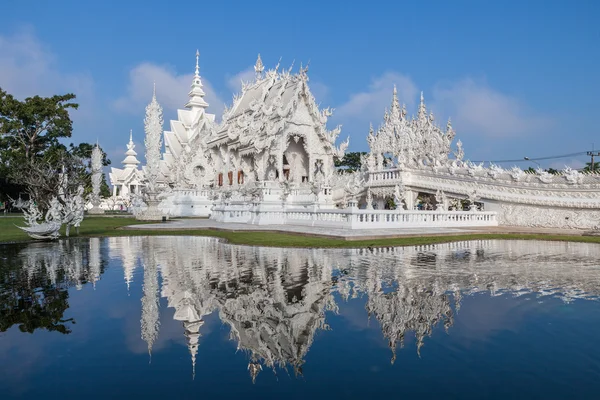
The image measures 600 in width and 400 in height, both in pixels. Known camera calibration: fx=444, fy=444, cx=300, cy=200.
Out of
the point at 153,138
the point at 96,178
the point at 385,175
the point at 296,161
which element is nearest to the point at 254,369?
the point at 385,175

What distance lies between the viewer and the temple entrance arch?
35969 mm

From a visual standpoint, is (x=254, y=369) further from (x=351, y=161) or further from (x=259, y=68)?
(x=351, y=161)

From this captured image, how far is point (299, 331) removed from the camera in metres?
5.15

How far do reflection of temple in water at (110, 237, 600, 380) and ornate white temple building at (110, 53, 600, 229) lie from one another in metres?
6.79

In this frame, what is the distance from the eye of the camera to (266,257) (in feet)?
36.5

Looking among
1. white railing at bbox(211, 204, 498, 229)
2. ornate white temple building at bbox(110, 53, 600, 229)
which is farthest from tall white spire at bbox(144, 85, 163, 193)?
white railing at bbox(211, 204, 498, 229)

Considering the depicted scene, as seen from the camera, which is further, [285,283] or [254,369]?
[285,283]

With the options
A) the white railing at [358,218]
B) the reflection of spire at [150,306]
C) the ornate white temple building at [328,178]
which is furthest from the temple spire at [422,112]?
the reflection of spire at [150,306]

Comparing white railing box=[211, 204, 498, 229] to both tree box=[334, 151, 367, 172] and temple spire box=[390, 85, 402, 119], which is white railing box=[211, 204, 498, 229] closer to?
temple spire box=[390, 85, 402, 119]

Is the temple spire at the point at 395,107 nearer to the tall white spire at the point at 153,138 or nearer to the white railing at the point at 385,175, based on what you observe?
the white railing at the point at 385,175

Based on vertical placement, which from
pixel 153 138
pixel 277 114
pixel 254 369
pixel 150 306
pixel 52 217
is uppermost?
pixel 277 114

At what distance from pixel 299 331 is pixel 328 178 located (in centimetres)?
2832

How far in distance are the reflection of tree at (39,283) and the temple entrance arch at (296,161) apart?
23718mm

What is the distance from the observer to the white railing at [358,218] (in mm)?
17875
